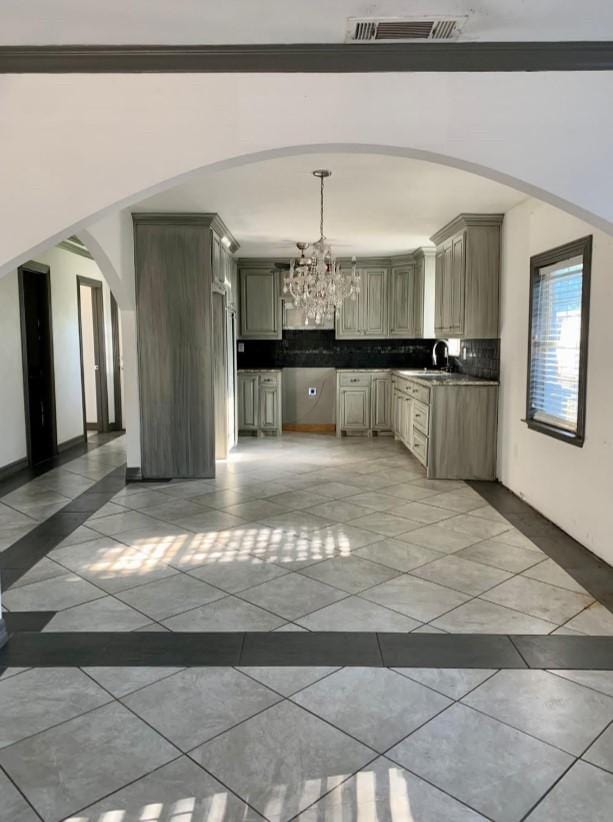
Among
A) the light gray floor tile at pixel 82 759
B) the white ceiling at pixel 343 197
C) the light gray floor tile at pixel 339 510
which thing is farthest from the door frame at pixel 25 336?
the light gray floor tile at pixel 82 759

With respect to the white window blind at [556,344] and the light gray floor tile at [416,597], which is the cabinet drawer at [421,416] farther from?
the light gray floor tile at [416,597]

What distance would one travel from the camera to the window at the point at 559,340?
3.87 metres

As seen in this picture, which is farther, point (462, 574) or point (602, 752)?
point (462, 574)

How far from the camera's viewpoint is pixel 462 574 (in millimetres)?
3426

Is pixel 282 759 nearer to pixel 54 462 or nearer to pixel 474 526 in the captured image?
pixel 474 526

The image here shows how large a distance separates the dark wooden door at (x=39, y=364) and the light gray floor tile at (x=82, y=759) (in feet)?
16.1

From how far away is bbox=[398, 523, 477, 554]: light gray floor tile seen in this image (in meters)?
3.89

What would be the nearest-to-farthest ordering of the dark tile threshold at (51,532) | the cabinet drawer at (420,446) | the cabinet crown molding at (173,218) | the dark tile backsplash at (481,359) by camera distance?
the dark tile threshold at (51,532) < the cabinet crown molding at (173,218) < the dark tile backsplash at (481,359) < the cabinet drawer at (420,446)

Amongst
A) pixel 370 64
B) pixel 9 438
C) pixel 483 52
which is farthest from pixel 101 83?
pixel 9 438

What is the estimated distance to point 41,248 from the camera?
2432 millimetres

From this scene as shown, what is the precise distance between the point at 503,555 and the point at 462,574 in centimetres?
46

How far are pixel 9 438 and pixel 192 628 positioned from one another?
4.11m

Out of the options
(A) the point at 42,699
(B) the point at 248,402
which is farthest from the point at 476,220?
(A) the point at 42,699

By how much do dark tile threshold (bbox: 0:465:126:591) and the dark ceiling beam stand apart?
2.60 m
